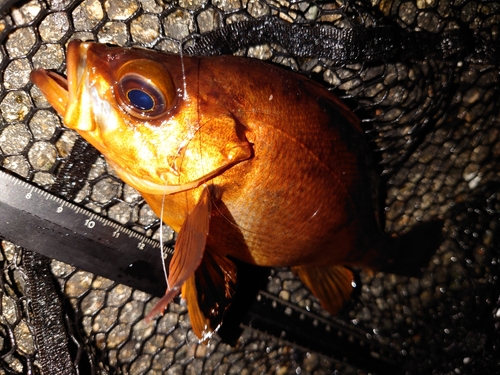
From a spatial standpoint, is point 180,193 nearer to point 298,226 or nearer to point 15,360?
point 298,226

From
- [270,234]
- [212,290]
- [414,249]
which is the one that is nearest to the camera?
[270,234]

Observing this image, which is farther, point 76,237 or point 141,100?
point 76,237

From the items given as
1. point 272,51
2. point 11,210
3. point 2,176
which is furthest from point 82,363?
point 272,51

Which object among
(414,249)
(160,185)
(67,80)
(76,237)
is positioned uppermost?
(414,249)

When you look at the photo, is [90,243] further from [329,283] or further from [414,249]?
[414,249]

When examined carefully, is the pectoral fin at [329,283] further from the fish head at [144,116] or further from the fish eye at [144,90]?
the fish eye at [144,90]

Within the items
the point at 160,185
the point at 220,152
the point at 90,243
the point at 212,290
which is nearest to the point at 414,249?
the point at 212,290

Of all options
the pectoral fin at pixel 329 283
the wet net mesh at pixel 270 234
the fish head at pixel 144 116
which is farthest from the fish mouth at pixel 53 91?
the pectoral fin at pixel 329 283
